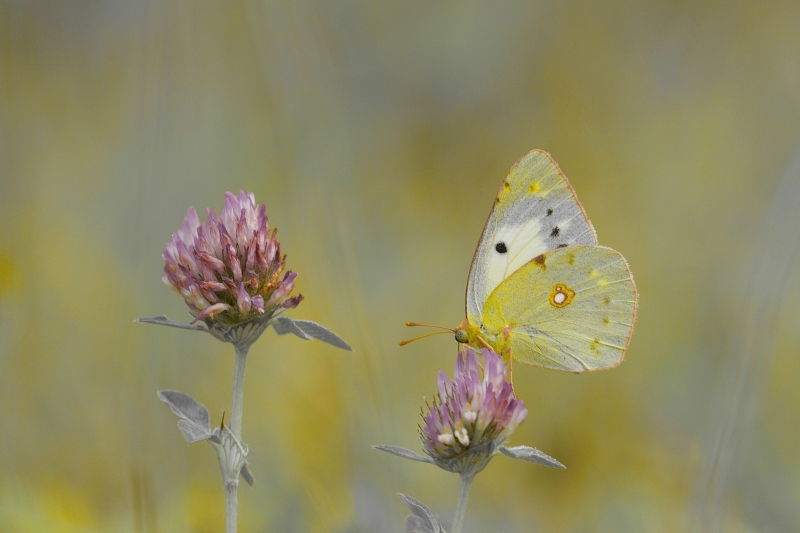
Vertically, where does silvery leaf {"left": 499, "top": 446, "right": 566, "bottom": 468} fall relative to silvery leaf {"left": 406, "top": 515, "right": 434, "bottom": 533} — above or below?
above

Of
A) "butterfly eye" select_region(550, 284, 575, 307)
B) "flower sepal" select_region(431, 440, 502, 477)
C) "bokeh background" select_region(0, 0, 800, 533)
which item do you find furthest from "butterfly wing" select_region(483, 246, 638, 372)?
"flower sepal" select_region(431, 440, 502, 477)

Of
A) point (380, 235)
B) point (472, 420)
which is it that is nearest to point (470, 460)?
point (472, 420)

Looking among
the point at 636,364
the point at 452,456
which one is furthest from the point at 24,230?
the point at 636,364

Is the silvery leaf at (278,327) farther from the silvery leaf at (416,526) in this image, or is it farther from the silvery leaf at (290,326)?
the silvery leaf at (416,526)

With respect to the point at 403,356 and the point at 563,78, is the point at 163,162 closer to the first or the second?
the point at 403,356

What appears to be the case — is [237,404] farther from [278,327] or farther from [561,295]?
[561,295]

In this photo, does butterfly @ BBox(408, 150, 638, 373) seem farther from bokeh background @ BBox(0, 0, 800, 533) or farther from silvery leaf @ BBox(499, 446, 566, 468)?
silvery leaf @ BBox(499, 446, 566, 468)
